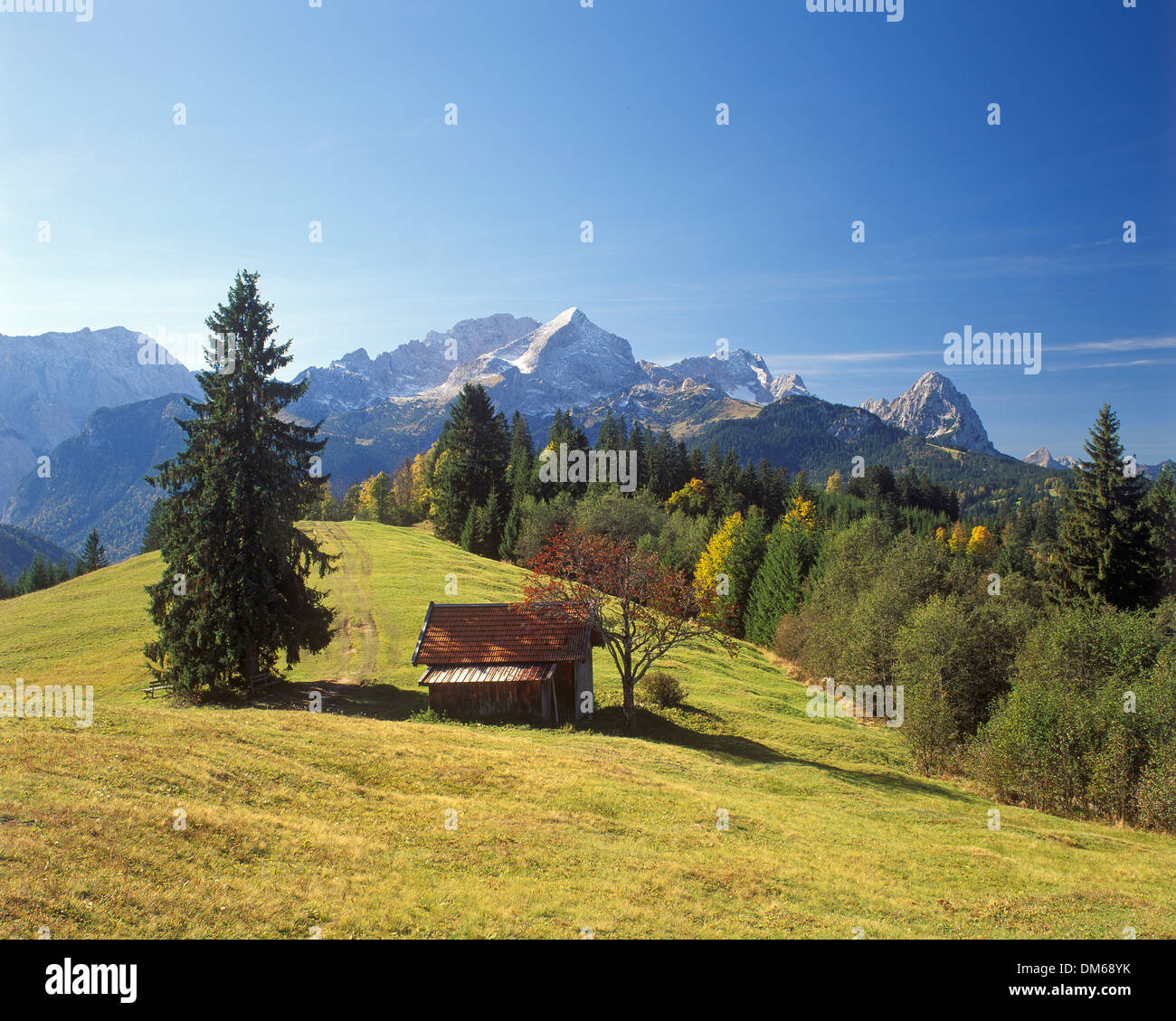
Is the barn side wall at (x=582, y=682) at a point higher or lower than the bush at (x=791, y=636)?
higher

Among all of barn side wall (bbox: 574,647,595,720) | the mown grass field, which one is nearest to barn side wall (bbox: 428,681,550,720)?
barn side wall (bbox: 574,647,595,720)

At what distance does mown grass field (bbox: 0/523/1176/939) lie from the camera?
34.0 ft

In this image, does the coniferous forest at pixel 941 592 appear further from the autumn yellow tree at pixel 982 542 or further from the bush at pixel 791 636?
the autumn yellow tree at pixel 982 542

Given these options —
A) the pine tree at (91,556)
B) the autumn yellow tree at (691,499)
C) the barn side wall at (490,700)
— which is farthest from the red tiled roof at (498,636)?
the pine tree at (91,556)

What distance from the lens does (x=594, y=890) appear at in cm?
1232

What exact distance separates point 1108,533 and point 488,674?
48.2 metres

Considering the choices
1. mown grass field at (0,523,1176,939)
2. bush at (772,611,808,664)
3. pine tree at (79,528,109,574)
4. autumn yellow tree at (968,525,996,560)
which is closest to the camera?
mown grass field at (0,523,1176,939)

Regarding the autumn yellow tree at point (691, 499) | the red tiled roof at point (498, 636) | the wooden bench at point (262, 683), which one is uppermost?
the autumn yellow tree at point (691, 499)

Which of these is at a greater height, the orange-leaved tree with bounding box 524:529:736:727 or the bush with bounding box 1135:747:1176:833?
the orange-leaved tree with bounding box 524:529:736:727

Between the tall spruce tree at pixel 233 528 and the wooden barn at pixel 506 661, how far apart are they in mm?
7713

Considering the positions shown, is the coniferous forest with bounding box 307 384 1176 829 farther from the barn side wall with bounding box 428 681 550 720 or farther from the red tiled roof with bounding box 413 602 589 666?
the barn side wall with bounding box 428 681 550 720

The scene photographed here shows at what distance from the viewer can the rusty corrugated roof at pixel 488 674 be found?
3155cm

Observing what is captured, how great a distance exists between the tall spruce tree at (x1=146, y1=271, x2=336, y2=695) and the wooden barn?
7713mm

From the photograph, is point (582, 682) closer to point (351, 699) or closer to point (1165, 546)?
point (351, 699)
